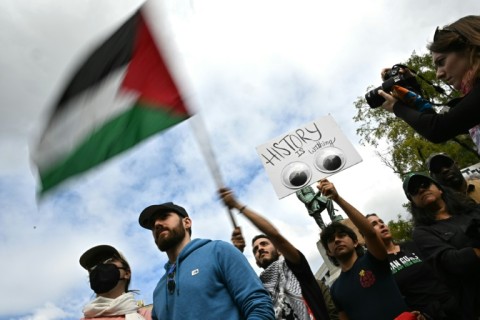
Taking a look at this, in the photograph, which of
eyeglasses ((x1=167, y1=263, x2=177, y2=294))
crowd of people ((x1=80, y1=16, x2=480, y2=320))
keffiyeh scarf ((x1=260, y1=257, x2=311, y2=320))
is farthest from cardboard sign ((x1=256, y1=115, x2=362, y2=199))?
eyeglasses ((x1=167, y1=263, x2=177, y2=294))

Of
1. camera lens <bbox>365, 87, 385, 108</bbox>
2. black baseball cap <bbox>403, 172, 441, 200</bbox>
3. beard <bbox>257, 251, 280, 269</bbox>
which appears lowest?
black baseball cap <bbox>403, 172, 441, 200</bbox>

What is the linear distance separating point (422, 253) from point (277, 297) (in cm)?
116

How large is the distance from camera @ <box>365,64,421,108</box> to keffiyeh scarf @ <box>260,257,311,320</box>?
1496mm

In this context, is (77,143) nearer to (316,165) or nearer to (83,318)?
(83,318)

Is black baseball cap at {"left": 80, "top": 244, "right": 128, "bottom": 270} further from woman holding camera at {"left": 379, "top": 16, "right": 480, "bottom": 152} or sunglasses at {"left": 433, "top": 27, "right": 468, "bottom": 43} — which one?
sunglasses at {"left": 433, "top": 27, "right": 468, "bottom": 43}

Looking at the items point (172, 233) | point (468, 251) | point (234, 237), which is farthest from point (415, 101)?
point (172, 233)

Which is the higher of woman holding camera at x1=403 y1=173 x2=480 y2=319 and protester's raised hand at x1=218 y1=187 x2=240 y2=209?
protester's raised hand at x1=218 y1=187 x2=240 y2=209

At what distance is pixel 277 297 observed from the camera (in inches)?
119

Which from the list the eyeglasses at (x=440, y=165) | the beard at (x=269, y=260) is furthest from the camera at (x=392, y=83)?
the beard at (x=269, y=260)

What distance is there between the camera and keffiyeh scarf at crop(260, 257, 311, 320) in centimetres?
291

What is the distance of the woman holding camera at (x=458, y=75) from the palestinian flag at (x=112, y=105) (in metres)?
1.42

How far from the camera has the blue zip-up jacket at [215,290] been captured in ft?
6.97

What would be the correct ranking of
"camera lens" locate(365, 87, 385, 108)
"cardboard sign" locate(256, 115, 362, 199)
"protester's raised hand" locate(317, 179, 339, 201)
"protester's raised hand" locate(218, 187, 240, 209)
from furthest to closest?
1. "cardboard sign" locate(256, 115, 362, 199)
2. "protester's raised hand" locate(317, 179, 339, 201)
3. "protester's raised hand" locate(218, 187, 240, 209)
4. "camera lens" locate(365, 87, 385, 108)

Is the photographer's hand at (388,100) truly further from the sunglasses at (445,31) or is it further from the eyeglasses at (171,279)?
the eyeglasses at (171,279)
